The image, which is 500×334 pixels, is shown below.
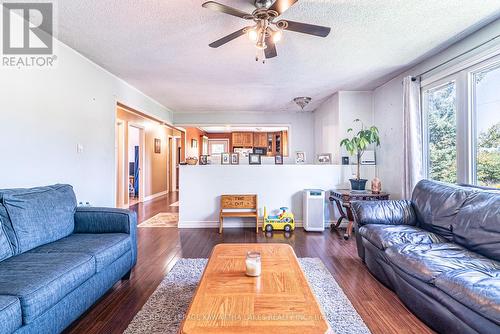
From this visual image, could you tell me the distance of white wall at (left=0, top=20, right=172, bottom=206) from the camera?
2236 mm

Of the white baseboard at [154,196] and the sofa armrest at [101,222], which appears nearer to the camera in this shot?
the sofa armrest at [101,222]

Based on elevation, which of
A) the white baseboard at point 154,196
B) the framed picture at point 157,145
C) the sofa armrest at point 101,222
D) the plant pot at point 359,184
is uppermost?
the framed picture at point 157,145

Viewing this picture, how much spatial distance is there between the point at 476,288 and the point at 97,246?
8.43ft

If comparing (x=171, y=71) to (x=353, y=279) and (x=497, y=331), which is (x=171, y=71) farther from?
(x=497, y=331)

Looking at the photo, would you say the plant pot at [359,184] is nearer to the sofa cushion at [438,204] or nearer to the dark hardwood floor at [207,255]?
the dark hardwood floor at [207,255]

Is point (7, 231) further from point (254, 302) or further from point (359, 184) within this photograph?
point (359, 184)

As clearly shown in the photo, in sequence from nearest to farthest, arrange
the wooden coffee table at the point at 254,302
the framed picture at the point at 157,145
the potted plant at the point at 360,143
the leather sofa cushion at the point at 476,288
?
the wooden coffee table at the point at 254,302 < the leather sofa cushion at the point at 476,288 < the potted plant at the point at 360,143 < the framed picture at the point at 157,145

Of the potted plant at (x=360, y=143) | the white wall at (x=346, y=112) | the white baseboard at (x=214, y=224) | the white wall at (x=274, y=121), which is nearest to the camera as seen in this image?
the potted plant at (x=360, y=143)

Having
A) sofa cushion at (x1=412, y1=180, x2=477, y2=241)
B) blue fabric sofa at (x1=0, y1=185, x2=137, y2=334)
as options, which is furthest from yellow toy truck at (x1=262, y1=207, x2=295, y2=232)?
blue fabric sofa at (x1=0, y1=185, x2=137, y2=334)

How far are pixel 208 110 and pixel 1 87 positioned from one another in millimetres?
4133

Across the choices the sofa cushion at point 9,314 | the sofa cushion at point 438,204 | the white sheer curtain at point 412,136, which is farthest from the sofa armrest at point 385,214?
the sofa cushion at point 9,314

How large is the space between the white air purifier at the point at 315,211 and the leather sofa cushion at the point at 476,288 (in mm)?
2484

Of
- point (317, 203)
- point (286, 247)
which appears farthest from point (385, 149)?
point (286, 247)

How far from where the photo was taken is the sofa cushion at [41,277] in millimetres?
1288
